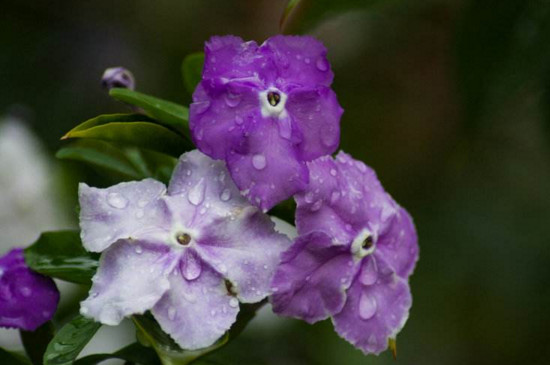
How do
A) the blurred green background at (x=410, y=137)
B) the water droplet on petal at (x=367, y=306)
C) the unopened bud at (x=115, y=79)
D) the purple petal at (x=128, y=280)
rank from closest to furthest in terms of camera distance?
the purple petal at (x=128, y=280), the water droplet on petal at (x=367, y=306), the unopened bud at (x=115, y=79), the blurred green background at (x=410, y=137)

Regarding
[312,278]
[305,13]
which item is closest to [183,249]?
[312,278]

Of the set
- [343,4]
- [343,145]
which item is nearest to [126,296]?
[343,4]

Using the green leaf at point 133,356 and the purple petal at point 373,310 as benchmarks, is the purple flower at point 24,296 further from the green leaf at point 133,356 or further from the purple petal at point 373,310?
the purple petal at point 373,310

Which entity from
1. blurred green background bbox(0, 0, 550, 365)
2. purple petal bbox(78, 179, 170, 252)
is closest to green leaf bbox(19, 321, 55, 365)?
purple petal bbox(78, 179, 170, 252)

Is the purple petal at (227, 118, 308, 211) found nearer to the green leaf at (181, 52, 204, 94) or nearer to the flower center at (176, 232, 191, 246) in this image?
the flower center at (176, 232, 191, 246)

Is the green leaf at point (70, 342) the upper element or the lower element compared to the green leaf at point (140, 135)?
lower

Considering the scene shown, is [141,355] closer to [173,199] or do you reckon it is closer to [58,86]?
[173,199]

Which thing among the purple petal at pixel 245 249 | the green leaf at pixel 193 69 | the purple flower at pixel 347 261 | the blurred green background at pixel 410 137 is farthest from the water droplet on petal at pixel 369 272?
the blurred green background at pixel 410 137

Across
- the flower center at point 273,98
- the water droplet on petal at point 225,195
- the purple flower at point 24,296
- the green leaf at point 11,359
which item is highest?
the flower center at point 273,98
